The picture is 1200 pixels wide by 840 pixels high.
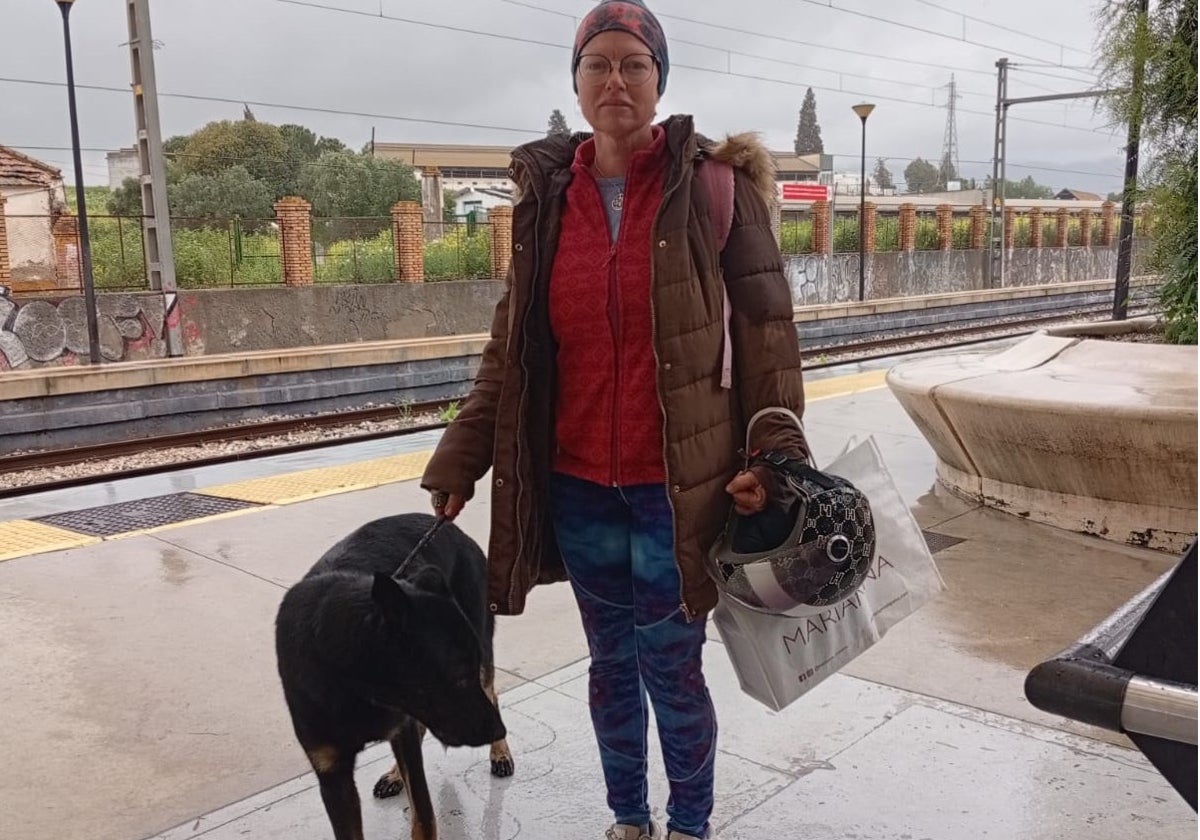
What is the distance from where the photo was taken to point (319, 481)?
744 cm

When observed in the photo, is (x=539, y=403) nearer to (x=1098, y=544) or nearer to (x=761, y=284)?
(x=761, y=284)

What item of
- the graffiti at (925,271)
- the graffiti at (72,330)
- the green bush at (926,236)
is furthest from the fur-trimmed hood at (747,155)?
the green bush at (926,236)

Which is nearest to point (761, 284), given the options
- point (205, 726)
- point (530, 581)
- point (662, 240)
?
point (662, 240)

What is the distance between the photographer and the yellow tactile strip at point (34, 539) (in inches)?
225

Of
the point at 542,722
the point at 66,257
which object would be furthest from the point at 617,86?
the point at 66,257

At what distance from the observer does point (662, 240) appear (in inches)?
88.0

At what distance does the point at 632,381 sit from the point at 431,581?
0.76 m

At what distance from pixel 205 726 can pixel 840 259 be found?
2958 cm

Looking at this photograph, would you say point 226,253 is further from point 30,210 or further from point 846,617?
point 846,617

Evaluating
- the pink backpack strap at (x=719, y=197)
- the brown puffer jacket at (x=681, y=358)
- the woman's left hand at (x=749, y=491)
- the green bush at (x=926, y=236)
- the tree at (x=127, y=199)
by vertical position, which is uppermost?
the tree at (x=127, y=199)

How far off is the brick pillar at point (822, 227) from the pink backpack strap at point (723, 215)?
94.5 ft

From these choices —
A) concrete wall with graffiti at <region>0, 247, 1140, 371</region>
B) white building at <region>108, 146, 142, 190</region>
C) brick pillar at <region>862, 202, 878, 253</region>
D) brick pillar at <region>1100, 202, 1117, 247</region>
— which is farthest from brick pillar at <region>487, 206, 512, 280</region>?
brick pillar at <region>1100, 202, 1117, 247</region>

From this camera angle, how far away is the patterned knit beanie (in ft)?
7.46

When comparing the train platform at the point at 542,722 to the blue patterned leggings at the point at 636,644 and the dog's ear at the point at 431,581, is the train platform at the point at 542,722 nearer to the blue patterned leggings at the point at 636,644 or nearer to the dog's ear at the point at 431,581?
the blue patterned leggings at the point at 636,644
